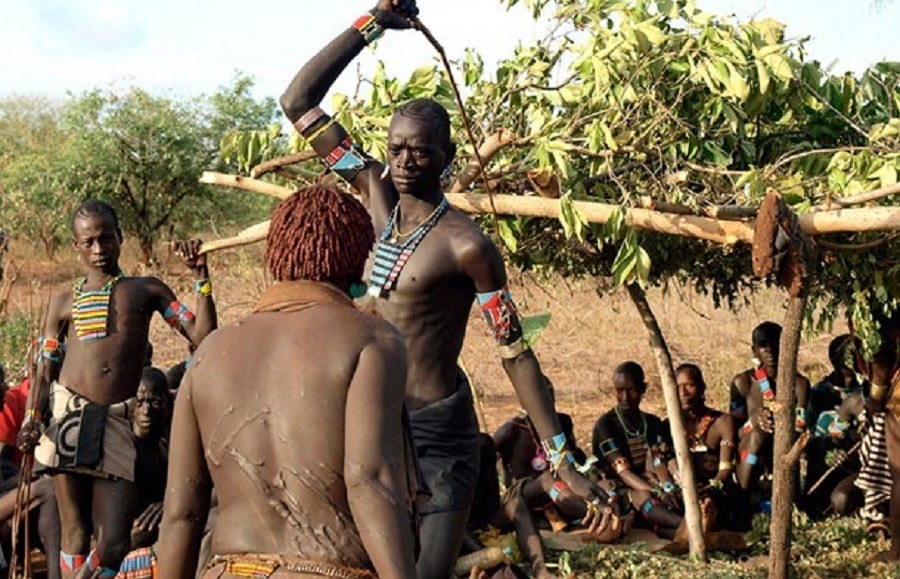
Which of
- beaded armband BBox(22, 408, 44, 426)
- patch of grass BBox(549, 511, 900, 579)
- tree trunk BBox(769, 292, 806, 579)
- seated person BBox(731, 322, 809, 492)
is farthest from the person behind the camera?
seated person BBox(731, 322, 809, 492)

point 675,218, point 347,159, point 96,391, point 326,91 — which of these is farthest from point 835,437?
point 326,91

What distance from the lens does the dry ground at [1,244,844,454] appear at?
13.0 m

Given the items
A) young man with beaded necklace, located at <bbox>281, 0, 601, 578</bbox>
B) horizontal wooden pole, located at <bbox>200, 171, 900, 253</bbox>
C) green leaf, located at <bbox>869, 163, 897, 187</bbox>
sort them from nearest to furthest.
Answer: young man with beaded necklace, located at <bbox>281, 0, 601, 578</bbox> → horizontal wooden pole, located at <bbox>200, 171, 900, 253</bbox> → green leaf, located at <bbox>869, 163, 897, 187</bbox>

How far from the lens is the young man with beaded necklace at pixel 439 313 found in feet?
13.4

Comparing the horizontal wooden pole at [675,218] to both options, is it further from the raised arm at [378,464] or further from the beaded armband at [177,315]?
the raised arm at [378,464]

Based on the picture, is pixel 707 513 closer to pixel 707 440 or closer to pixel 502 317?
pixel 707 440

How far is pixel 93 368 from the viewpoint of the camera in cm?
603

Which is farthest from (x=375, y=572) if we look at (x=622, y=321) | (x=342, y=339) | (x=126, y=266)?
(x=126, y=266)

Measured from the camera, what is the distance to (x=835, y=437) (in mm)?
8172

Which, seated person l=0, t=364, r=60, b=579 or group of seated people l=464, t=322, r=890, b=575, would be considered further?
group of seated people l=464, t=322, r=890, b=575

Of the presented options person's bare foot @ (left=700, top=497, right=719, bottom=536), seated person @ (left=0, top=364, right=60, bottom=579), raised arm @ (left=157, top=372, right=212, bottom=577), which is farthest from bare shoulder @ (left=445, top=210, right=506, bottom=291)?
person's bare foot @ (left=700, top=497, right=719, bottom=536)

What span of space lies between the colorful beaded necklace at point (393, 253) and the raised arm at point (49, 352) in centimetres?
229

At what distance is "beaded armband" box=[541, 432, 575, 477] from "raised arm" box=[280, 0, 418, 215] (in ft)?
2.86

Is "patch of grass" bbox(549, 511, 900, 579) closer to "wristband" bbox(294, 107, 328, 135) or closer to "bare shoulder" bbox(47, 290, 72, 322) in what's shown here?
"bare shoulder" bbox(47, 290, 72, 322)
